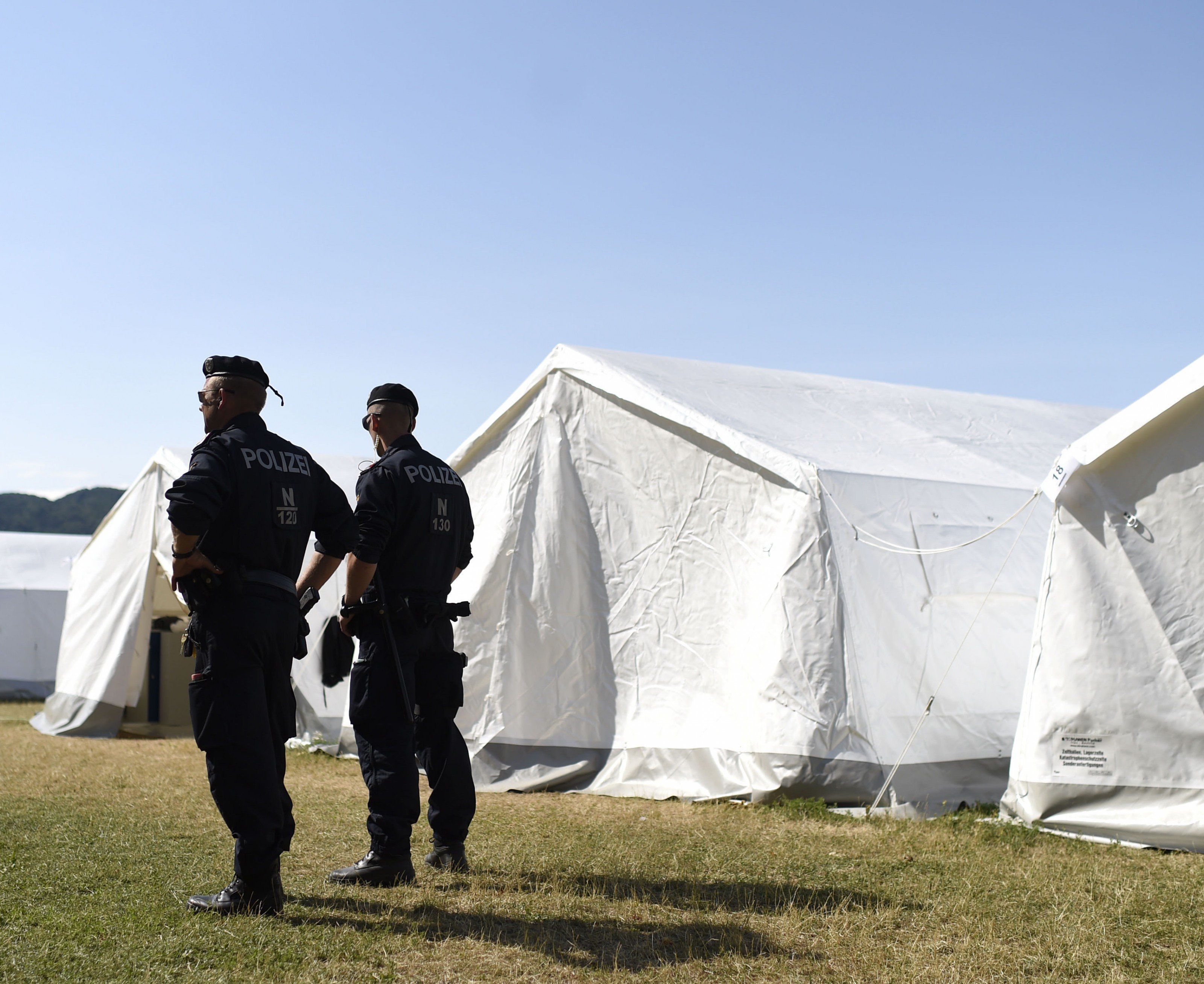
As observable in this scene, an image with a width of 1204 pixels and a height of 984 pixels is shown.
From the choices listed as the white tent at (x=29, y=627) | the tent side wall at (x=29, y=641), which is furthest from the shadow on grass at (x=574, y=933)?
the tent side wall at (x=29, y=641)

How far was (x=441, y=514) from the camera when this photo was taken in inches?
186

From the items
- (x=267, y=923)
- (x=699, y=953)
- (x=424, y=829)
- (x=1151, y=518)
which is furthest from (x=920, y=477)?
(x=267, y=923)

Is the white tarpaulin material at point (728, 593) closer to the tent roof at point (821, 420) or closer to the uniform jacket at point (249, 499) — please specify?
the tent roof at point (821, 420)

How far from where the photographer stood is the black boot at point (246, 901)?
3.68 m

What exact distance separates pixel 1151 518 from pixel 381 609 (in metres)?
3.68

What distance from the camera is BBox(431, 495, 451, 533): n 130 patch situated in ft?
15.4

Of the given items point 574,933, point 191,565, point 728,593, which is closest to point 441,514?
point 191,565

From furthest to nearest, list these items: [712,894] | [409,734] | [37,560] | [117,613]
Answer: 1. [37,560]
2. [117,613]
3. [409,734]
4. [712,894]

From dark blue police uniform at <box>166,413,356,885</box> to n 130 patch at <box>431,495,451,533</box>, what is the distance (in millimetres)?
785

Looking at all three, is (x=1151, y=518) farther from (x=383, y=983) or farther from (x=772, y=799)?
(x=383, y=983)

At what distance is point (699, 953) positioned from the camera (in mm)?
3400

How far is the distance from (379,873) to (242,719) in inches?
35.9

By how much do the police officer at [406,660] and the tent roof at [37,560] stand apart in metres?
14.7

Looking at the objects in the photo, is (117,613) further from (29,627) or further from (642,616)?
(29,627)
